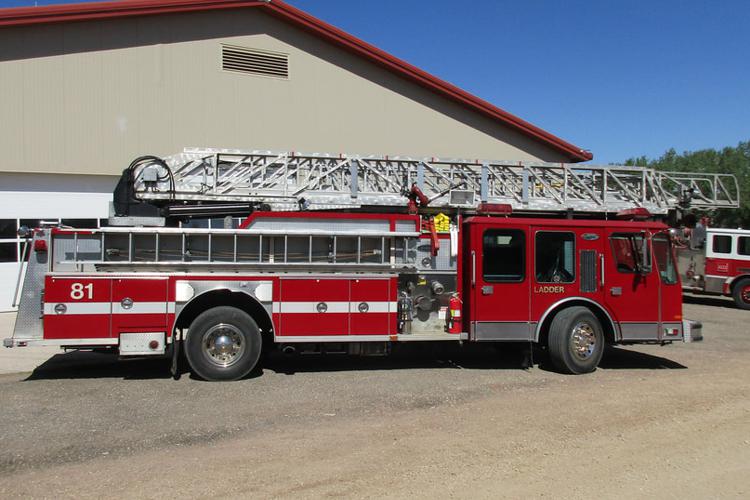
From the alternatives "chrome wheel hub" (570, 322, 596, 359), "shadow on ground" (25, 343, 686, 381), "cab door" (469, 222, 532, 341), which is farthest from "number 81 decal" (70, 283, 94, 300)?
"chrome wheel hub" (570, 322, 596, 359)

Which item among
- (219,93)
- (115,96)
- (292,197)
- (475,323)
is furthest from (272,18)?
(475,323)

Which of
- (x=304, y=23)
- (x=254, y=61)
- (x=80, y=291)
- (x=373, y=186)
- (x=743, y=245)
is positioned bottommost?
(x=80, y=291)

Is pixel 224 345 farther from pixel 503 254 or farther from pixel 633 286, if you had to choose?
pixel 633 286

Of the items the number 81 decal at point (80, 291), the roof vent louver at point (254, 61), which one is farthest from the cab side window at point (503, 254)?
the roof vent louver at point (254, 61)

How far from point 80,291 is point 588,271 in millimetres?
6809

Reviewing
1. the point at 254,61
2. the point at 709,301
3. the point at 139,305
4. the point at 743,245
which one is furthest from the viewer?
the point at 709,301

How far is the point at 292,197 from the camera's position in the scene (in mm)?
8758

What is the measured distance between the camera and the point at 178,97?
1526 cm

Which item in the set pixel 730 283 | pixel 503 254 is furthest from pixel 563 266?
pixel 730 283

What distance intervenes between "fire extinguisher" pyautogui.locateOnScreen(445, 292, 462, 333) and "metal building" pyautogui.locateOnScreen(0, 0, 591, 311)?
9.69 metres

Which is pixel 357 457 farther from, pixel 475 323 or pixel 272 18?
pixel 272 18

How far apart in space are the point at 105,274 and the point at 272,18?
38.7 ft

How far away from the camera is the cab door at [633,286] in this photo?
27.3 ft

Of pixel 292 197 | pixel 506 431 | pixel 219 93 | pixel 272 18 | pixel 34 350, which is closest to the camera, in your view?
pixel 506 431
